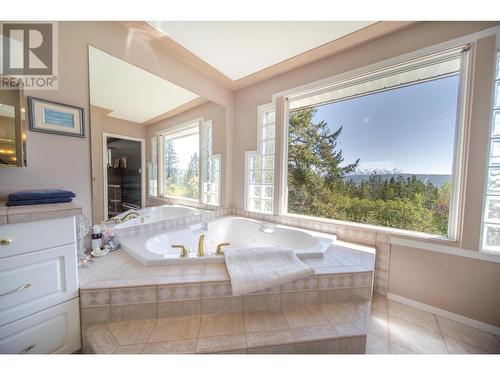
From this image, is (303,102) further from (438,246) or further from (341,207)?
(438,246)

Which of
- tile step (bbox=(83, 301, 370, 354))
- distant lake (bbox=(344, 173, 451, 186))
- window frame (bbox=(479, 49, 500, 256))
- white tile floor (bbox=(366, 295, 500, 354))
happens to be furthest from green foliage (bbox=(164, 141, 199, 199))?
window frame (bbox=(479, 49, 500, 256))

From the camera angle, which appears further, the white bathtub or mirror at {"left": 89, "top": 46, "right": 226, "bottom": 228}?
the white bathtub

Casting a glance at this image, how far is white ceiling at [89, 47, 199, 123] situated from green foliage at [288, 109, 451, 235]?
1514 millimetres

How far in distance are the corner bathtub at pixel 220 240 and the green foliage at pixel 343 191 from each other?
0.46 metres

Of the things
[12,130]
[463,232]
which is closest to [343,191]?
[463,232]

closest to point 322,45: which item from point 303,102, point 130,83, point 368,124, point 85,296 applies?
point 303,102

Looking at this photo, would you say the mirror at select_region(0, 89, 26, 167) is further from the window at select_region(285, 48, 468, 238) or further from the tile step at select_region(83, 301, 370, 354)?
the window at select_region(285, 48, 468, 238)

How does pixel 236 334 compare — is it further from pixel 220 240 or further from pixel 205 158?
pixel 205 158

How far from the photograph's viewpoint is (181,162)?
2131 millimetres

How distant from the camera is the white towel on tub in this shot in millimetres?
1108

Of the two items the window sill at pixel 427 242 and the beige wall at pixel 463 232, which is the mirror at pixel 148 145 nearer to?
the beige wall at pixel 463 232

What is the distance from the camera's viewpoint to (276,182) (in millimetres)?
2297

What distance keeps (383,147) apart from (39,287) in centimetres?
278

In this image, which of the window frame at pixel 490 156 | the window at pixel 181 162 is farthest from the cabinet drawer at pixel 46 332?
the window frame at pixel 490 156
